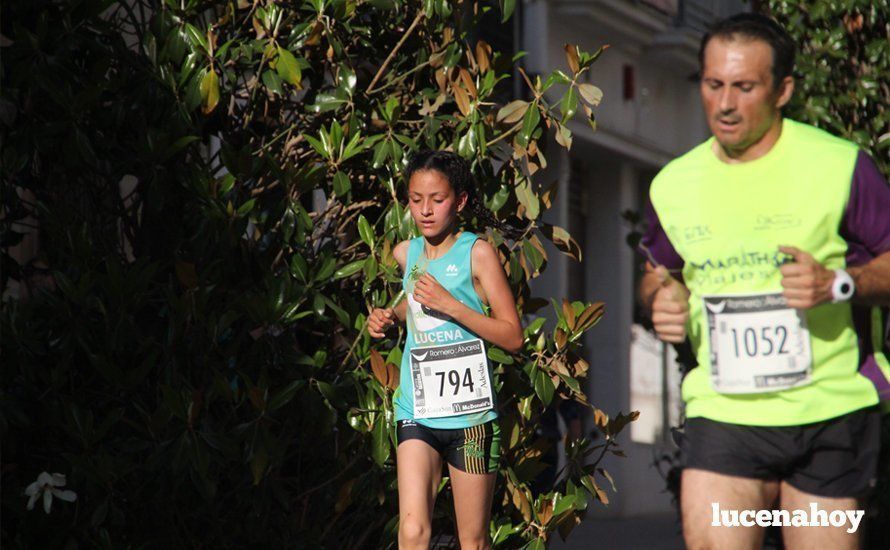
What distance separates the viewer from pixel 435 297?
20.6 ft

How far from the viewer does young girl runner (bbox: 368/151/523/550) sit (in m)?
6.46

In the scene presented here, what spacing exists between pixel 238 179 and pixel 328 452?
49.2 inches

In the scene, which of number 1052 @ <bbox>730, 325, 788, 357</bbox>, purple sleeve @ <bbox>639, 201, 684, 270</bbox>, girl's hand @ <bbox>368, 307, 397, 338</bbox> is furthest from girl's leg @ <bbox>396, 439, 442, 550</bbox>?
number 1052 @ <bbox>730, 325, 788, 357</bbox>

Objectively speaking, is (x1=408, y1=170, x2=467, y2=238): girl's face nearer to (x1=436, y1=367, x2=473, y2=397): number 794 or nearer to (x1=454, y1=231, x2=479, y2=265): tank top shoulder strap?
(x1=454, y1=231, x2=479, y2=265): tank top shoulder strap

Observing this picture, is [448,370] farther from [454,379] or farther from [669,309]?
[669,309]

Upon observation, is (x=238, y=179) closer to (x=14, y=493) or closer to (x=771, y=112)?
(x=14, y=493)

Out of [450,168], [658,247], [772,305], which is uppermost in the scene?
[450,168]

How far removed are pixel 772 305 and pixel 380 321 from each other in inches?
94.7

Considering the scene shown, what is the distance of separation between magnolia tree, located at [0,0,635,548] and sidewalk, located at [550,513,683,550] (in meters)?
5.55

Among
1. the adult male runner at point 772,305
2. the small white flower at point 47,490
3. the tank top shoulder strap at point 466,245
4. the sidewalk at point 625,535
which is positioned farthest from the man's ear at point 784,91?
the sidewalk at point 625,535

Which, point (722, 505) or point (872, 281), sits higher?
point (872, 281)

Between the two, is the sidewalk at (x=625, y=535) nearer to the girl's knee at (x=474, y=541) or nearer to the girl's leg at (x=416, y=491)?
the girl's knee at (x=474, y=541)

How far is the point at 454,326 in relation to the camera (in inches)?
255

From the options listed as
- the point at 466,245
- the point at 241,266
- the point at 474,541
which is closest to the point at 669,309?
the point at 466,245
